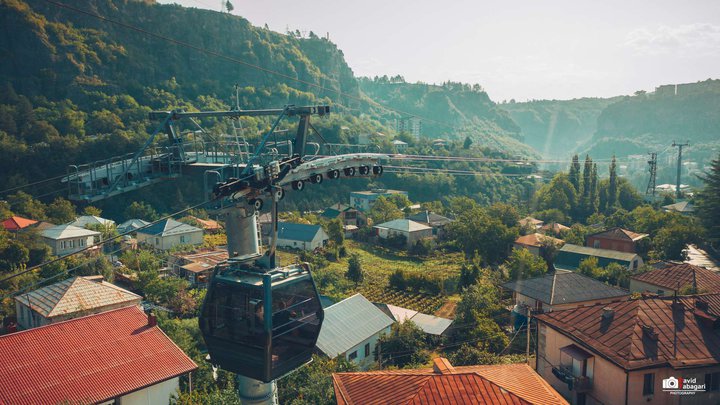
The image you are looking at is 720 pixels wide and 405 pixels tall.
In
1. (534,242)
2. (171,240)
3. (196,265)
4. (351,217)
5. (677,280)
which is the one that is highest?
(677,280)

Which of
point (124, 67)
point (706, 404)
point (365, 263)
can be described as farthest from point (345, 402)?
point (124, 67)

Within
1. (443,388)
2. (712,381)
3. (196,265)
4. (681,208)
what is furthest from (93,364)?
(681,208)

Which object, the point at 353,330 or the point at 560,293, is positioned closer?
the point at 353,330

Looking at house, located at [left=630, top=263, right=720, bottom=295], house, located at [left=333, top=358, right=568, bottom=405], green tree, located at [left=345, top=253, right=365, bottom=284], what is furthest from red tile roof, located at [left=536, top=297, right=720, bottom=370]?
green tree, located at [left=345, top=253, right=365, bottom=284]

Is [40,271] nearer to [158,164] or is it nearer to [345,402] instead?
[158,164]

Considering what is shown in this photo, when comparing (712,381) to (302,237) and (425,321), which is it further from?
(302,237)

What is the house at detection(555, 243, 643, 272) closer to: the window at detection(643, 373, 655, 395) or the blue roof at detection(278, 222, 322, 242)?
the blue roof at detection(278, 222, 322, 242)
